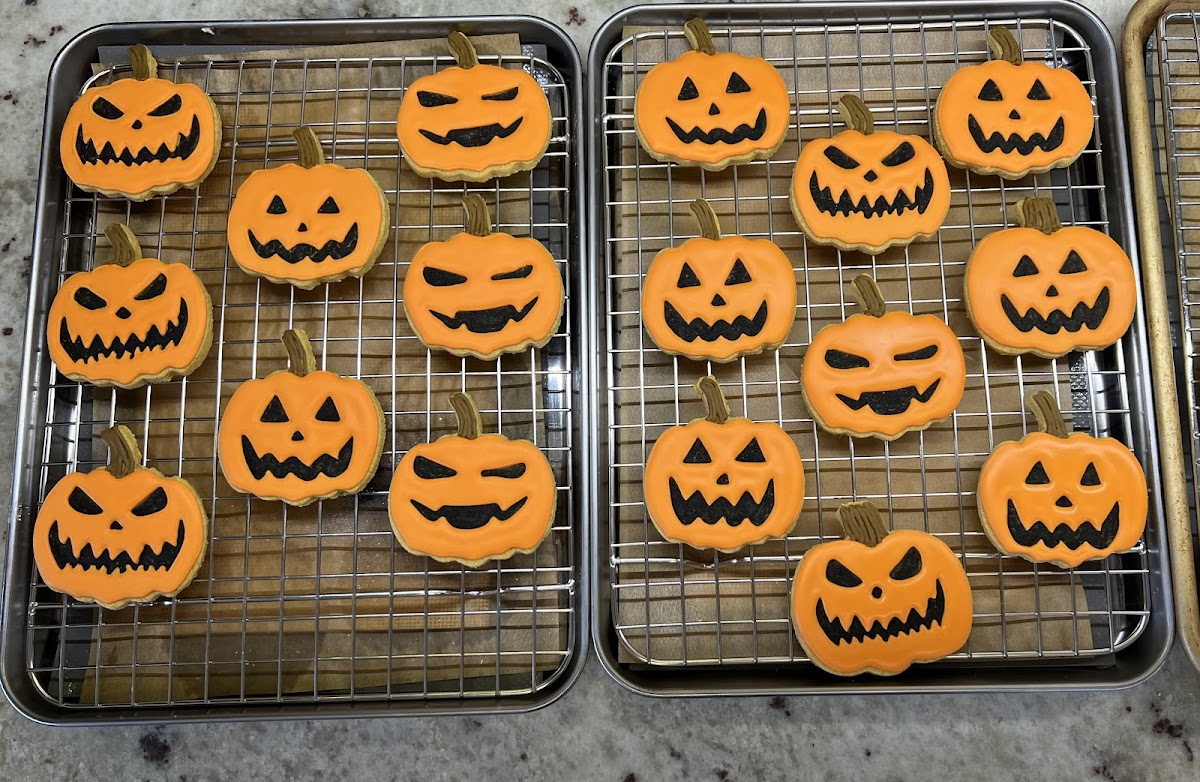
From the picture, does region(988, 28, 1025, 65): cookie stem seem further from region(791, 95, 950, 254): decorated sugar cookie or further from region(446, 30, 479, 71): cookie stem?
region(446, 30, 479, 71): cookie stem

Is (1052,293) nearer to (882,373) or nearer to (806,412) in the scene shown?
(882,373)

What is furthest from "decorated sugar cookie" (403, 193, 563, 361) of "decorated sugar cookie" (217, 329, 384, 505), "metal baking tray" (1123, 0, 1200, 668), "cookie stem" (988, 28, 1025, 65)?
"metal baking tray" (1123, 0, 1200, 668)

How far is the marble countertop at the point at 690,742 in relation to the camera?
1500 millimetres

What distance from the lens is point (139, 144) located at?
1.54 meters

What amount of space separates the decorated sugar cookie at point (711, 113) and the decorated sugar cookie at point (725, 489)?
1.57ft

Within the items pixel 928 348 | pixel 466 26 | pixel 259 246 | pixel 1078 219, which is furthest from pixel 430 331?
pixel 1078 219

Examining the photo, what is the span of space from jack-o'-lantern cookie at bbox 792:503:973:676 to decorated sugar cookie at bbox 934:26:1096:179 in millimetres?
726

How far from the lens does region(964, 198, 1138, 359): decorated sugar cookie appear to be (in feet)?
4.71

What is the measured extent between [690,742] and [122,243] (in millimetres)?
1410

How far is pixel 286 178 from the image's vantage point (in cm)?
152

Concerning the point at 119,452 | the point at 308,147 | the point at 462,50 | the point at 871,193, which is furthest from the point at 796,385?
the point at 119,452

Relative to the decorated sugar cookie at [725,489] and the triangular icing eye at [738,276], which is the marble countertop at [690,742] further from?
the triangular icing eye at [738,276]

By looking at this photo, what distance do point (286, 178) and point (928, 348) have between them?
122cm

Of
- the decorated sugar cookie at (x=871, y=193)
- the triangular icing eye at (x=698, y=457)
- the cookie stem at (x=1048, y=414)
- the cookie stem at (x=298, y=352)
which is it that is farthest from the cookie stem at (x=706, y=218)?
the cookie stem at (x=298, y=352)
